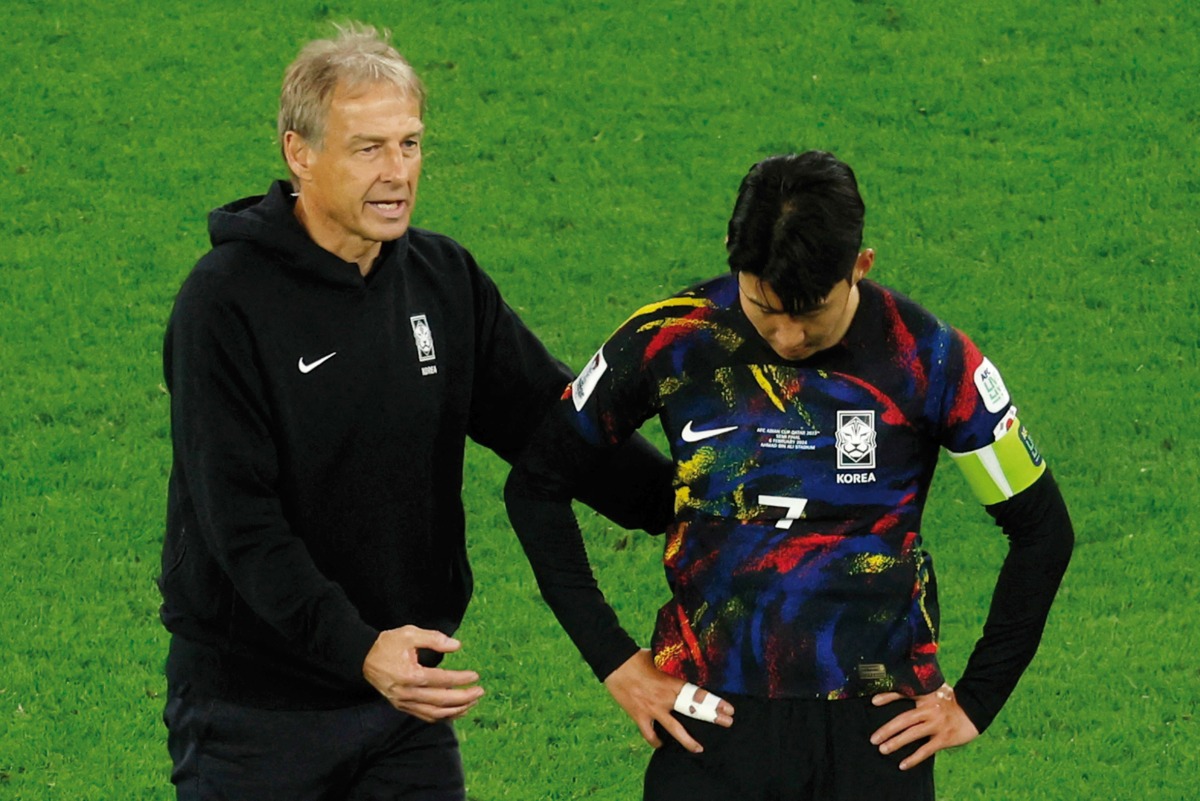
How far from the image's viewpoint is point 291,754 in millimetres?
4941

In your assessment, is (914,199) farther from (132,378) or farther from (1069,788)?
(1069,788)

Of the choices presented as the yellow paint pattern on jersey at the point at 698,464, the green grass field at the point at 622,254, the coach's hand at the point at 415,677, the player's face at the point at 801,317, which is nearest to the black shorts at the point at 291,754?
the coach's hand at the point at 415,677

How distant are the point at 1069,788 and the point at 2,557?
455 centimetres

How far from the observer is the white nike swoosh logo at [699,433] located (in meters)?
4.50

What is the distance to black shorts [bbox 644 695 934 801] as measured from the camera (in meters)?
4.47

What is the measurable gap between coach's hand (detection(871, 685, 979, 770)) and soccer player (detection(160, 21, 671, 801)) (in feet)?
2.79

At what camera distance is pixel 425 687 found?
457 cm

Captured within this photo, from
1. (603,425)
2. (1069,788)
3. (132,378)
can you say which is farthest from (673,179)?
(603,425)

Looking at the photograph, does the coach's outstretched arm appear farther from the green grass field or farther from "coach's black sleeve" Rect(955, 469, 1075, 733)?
the green grass field

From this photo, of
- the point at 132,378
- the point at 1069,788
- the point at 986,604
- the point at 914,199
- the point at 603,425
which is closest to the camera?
the point at 603,425

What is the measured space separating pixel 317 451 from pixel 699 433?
2.80 feet

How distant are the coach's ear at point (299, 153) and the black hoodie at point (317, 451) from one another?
0.10 meters

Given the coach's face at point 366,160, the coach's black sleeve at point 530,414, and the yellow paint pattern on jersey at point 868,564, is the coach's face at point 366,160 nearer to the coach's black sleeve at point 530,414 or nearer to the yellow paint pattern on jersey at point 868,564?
the coach's black sleeve at point 530,414

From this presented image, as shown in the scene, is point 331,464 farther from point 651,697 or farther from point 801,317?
point 801,317
